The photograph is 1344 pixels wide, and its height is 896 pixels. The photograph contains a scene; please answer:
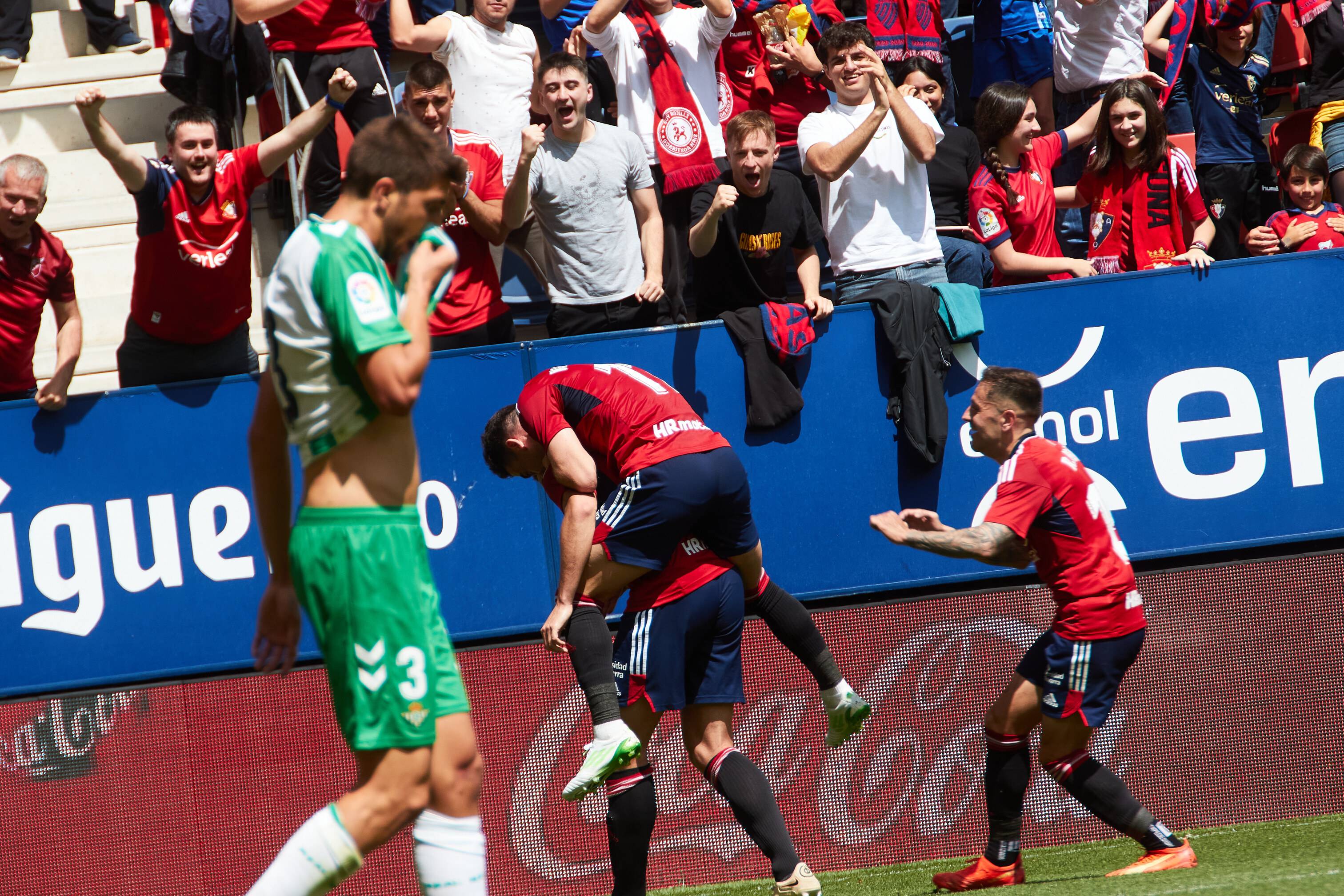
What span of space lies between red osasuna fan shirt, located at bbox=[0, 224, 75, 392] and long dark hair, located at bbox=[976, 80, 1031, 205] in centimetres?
447

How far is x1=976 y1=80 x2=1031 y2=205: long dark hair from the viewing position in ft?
21.4

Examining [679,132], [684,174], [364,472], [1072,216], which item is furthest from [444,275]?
[1072,216]

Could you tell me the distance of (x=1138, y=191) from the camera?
657 centimetres

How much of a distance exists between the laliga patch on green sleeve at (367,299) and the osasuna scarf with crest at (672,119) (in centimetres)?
420

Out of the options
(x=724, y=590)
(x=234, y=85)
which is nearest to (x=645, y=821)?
(x=724, y=590)

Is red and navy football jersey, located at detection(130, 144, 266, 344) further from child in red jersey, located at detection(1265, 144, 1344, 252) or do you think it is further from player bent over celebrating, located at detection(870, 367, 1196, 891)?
child in red jersey, located at detection(1265, 144, 1344, 252)

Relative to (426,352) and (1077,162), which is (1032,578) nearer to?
(1077,162)

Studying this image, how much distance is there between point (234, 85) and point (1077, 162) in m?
4.81

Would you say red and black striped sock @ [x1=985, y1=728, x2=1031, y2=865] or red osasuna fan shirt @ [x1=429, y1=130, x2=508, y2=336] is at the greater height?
red osasuna fan shirt @ [x1=429, y1=130, x2=508, y2=336]

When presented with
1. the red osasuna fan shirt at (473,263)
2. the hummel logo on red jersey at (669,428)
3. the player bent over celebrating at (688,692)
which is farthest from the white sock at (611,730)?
the red osasuna fan shirt at (473,263)

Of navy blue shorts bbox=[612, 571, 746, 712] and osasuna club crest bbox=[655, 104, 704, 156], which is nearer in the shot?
navy blue shorts bbox=[612, 571, 746, 712]

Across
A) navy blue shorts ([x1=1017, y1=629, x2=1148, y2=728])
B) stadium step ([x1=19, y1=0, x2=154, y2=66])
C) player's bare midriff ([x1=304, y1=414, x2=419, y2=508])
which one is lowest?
navy blue shorts ([x1=1017, y1=629, x2=1148, y2=728])

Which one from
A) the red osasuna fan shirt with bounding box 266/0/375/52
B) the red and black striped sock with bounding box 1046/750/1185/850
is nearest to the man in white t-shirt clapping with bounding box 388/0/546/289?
the red osasuna fan shirt with bounding box 266/0/375/52

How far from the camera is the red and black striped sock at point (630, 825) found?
15.0 feet
